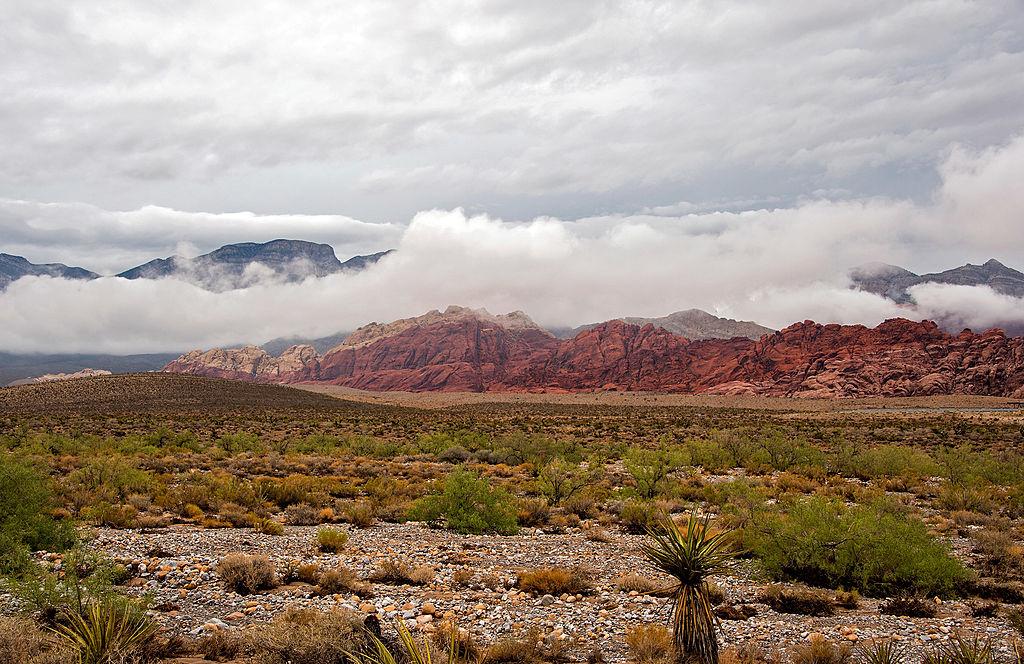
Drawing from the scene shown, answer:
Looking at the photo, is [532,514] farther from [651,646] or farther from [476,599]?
[651,646]

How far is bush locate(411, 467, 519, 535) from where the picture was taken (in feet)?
50.7

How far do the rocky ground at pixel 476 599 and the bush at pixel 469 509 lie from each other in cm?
180

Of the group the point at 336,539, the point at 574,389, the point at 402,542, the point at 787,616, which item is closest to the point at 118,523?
the point at 336,539

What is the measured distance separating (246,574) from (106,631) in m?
3.50

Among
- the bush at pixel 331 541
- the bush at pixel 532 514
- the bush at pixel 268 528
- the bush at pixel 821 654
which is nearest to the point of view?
the bush at pixel 821 654

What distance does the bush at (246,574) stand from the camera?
10047 mm

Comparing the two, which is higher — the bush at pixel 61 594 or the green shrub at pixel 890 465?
the bush at pixel 61 594

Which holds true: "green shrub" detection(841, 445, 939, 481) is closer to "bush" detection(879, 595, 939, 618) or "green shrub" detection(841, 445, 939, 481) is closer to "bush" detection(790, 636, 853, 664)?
"bush" detection(879, 595, 939, 618)

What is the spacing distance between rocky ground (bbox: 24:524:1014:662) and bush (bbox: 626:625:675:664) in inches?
10.3

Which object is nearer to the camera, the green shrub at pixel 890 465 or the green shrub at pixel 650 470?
the green shrub at pixel 650 470

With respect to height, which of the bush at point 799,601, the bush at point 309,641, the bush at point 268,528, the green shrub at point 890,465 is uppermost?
the bush at point 309,641

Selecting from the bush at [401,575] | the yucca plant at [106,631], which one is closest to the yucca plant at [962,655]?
the bush at [401,575]

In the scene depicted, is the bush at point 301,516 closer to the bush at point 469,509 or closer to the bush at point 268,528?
the bush at point 268,528

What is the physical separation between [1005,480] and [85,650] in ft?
95.1
